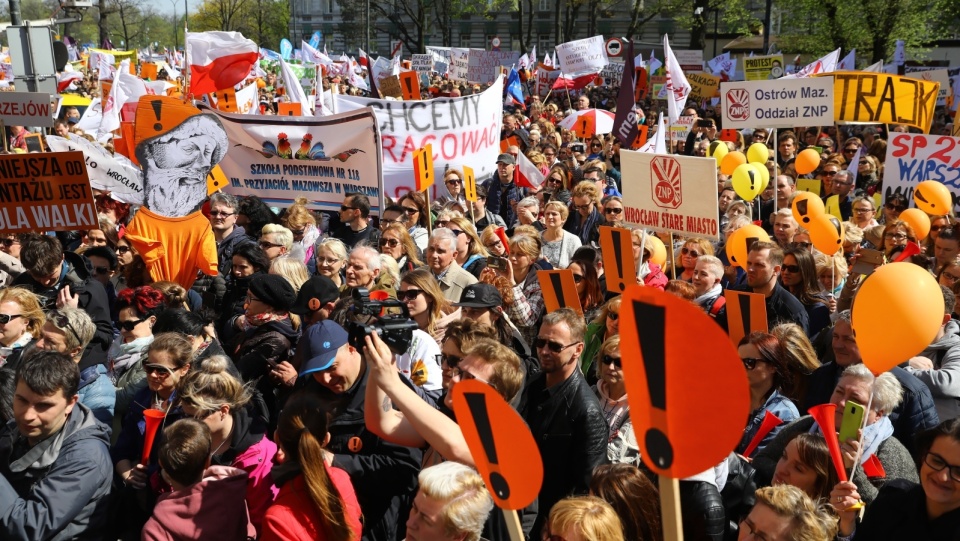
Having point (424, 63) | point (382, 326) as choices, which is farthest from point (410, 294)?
point (424, 63)

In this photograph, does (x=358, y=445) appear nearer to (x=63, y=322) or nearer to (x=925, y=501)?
(x=925, y=501)

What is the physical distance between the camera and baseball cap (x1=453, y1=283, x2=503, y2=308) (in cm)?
508

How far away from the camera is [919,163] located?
9.32 metres

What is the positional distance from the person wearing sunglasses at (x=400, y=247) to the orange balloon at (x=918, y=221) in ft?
12.5

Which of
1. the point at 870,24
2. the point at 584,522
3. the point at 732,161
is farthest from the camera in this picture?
the point at 870,24

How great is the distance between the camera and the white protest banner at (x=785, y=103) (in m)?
9.78

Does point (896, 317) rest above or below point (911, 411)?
above

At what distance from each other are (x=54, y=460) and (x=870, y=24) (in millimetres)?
31280

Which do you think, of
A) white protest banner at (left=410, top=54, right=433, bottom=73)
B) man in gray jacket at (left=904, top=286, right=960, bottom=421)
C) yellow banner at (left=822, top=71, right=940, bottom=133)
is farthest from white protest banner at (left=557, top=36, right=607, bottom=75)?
man in gray jacket at (left=904, top=286, right=960, bottom=421)

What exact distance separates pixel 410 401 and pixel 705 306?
341 centimetres

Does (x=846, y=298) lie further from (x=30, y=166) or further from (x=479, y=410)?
(x=30, y=166)

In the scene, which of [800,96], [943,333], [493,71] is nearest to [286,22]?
[493,71]

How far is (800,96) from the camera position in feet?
32.6

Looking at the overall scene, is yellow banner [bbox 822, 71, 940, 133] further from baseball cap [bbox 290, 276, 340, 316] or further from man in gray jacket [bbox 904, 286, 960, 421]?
baseball cap [bbox 290, 276, 340, 316]
